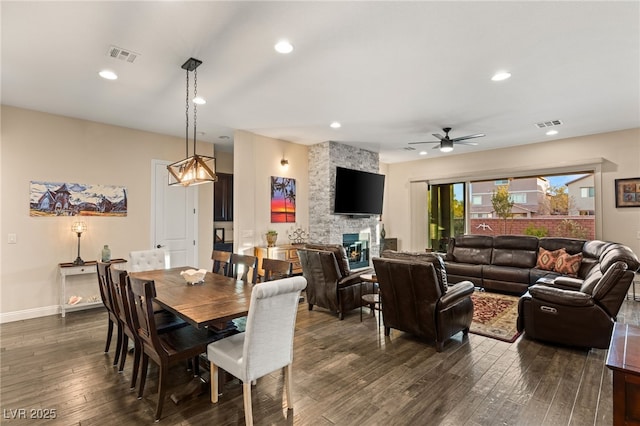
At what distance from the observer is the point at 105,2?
232cm

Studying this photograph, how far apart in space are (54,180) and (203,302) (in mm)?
4046

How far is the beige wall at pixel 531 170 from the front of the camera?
18.6 feet

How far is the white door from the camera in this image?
582cm

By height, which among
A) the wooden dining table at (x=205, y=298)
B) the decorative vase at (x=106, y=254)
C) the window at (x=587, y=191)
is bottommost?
the wooden dining table at (x=205, y=298)

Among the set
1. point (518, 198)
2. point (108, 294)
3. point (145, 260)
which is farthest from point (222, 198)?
point (518, 198)

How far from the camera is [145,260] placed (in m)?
4.30

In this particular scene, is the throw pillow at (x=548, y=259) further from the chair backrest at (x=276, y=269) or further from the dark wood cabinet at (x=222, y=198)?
the dark wood cabinet at (x=222, y=198)

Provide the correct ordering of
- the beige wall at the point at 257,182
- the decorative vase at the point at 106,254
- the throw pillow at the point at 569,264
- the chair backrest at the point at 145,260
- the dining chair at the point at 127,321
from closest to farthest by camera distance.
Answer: the dining chair at the point at 127,321, the chair backrest at the point at 145,260, the decorative vase at the point at 106,254, the throw pillow at the point at 569,264, the beige wall at the point at 257,182

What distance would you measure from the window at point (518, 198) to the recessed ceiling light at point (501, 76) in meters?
4.72

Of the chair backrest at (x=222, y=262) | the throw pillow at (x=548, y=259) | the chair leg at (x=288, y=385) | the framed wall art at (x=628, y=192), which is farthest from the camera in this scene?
the framed wall art at (x=628, y=192)

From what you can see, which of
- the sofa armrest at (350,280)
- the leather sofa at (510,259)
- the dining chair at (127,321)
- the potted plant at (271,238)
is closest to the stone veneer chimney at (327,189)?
the potted plant at (271,238)

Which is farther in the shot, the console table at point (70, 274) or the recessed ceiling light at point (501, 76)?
the console table at point (70, 274)

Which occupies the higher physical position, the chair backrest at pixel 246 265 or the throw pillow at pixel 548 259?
the chair backrest at pixel 246 265

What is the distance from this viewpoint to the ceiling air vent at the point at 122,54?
2955 millimetres
